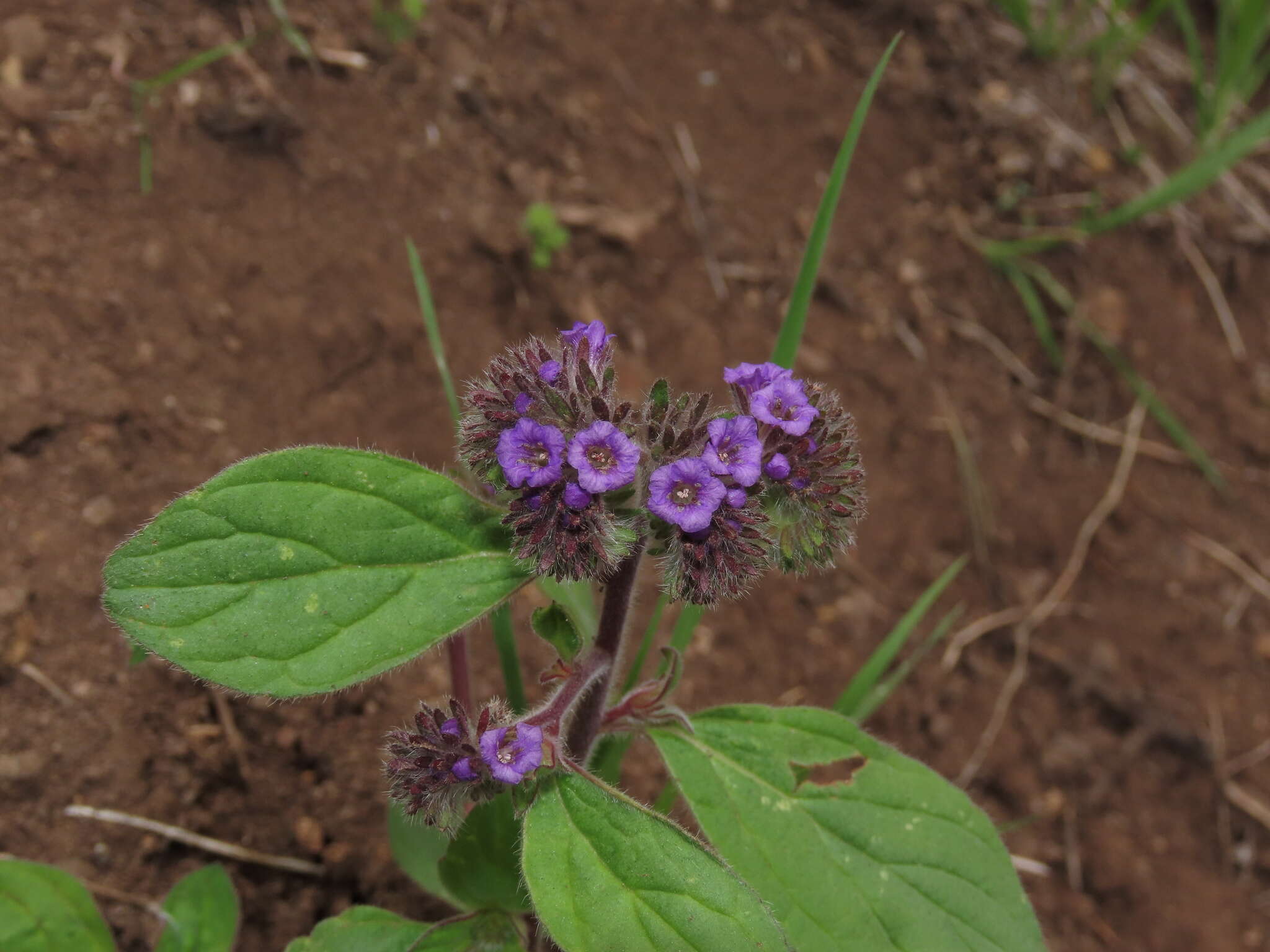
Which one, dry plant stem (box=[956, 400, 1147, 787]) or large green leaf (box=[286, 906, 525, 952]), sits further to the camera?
dry plant stem (box=[956, 400, 1147, 787])

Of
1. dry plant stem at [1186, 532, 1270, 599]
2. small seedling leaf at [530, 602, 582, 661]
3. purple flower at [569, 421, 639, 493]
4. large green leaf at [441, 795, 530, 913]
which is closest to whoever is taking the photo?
purple flower at [569, 421, 639, 493]

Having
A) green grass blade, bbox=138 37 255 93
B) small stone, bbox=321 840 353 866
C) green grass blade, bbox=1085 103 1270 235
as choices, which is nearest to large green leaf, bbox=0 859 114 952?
small stone, bbox=321 840 353 866

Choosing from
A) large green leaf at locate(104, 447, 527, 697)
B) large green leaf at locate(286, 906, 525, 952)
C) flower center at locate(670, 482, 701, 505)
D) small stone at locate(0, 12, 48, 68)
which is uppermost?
flower center at locate(670, 482, 701, 505)

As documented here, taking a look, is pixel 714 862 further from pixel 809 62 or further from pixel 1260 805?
pixel 809 62

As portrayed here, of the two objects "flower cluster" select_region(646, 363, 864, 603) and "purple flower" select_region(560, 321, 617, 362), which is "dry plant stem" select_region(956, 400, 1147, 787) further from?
"purple flower" select_region(560, 321, 617, 362)

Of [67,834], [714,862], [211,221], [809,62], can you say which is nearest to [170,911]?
[67,834]

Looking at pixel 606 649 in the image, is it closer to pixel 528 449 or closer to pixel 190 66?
pixel 528 449
